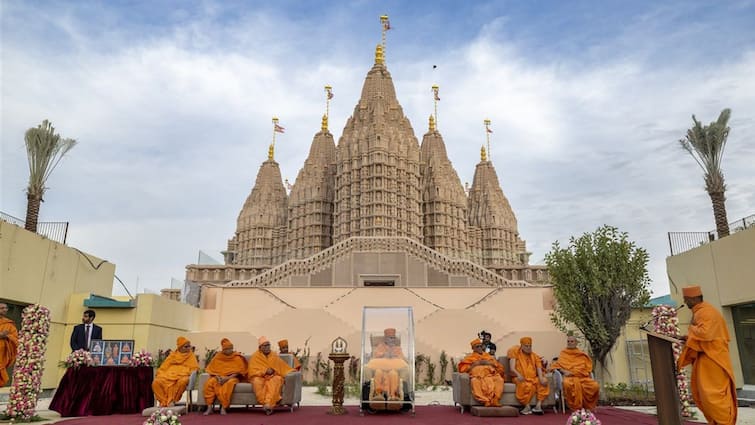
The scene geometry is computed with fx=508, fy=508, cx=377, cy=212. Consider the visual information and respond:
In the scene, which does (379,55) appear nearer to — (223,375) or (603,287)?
(603,287)

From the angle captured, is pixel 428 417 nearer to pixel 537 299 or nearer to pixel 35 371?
pixel 35 371

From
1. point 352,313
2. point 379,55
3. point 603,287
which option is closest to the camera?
point 603,287

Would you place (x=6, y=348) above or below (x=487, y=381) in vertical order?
above

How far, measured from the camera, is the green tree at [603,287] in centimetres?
1289

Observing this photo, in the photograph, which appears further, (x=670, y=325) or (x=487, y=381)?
(x=670, y=325)

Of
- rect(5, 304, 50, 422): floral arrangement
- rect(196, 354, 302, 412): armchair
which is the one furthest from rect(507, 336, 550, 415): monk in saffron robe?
rect(5, 304, 50, 422): floral arrangement

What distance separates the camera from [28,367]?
350 inches

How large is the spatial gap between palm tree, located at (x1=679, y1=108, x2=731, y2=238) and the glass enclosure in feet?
43.0

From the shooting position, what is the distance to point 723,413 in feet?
19.9

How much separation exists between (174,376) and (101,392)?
1.50m

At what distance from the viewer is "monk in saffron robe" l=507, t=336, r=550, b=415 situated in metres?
9.01

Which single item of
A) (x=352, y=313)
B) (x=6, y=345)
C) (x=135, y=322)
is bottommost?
(x=6, y=345)

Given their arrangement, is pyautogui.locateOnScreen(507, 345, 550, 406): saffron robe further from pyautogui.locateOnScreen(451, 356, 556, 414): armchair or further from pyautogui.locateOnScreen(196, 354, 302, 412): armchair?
pyautogui.locateOnScreen(196, 354, 302, 412): armchair

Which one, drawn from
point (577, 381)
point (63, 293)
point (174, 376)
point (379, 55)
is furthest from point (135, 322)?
point (379, 55)
